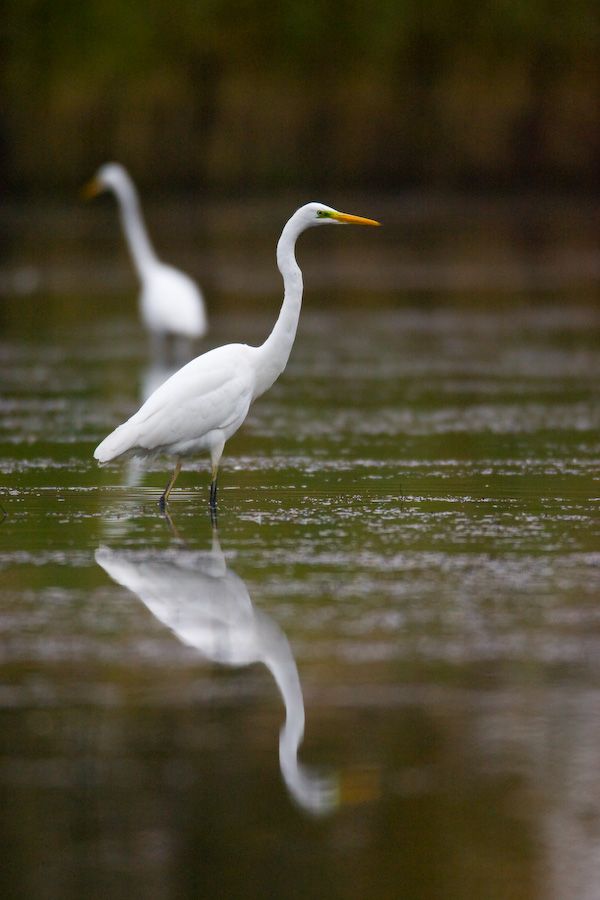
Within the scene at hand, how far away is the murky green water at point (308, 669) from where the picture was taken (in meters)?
3.56

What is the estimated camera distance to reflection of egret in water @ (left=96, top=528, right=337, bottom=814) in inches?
157

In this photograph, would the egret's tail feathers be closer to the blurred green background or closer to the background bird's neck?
the background bird's neck

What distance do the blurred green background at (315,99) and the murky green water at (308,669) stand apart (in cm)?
3041

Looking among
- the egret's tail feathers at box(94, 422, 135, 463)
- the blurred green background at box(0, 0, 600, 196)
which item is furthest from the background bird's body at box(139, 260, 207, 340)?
the blurred green background at box(0, 0, 600, 196)

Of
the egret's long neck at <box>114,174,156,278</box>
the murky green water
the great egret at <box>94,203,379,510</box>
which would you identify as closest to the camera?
the murky green water

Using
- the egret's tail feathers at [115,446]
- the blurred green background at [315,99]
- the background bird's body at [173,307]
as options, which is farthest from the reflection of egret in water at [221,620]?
the blurred green background at [315,99]

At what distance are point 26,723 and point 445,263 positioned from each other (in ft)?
66.0

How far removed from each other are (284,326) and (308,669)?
3.40 m

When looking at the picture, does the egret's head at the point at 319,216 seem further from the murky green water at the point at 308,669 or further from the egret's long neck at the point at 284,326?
the murky green water at the point at 308,669

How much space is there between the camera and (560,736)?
4.18 m

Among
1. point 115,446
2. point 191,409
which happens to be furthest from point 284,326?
point 115,446

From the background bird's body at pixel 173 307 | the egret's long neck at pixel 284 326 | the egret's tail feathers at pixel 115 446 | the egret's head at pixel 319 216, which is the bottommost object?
the background bird's body at pixel 173 307

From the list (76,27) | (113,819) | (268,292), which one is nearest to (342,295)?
(268,292)

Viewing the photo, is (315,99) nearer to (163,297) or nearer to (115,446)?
(163,297)
